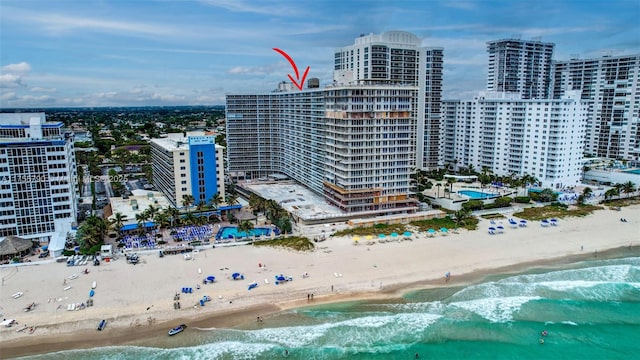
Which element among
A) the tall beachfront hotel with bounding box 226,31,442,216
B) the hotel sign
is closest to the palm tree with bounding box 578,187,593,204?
the tall beachfront hotel with bounding box 226,31,442,216

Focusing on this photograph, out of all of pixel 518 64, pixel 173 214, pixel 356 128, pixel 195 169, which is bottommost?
pixel 173 214

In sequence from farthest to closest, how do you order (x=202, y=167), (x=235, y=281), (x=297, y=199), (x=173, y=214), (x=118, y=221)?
(x=297, y=199)
(x=202, y=167)
(x=173, y=214)
(x=118, y=221)
(x=235, y=281)

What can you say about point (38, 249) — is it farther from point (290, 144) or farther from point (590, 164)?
point (590, 164)

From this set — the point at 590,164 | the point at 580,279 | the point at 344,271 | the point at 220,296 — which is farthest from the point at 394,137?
the point at 590,164

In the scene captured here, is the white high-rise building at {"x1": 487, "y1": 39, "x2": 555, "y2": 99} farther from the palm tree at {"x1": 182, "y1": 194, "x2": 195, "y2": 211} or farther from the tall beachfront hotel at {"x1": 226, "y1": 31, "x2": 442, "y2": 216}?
the palm tree at {"x1": 182, "y1": 194, "x2": 195, "y2": 211}

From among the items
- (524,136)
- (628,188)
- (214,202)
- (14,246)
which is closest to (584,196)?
(628,188)

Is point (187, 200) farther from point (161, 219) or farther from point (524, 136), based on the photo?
point (524, 136)

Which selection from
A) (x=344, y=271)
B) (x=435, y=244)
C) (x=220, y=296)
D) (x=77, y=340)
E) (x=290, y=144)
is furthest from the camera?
(x=290, y=144)

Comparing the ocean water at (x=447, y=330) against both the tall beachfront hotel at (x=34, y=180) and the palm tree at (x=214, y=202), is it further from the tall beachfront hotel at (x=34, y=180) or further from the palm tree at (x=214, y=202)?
the palm tree at (x=214, y=202)
